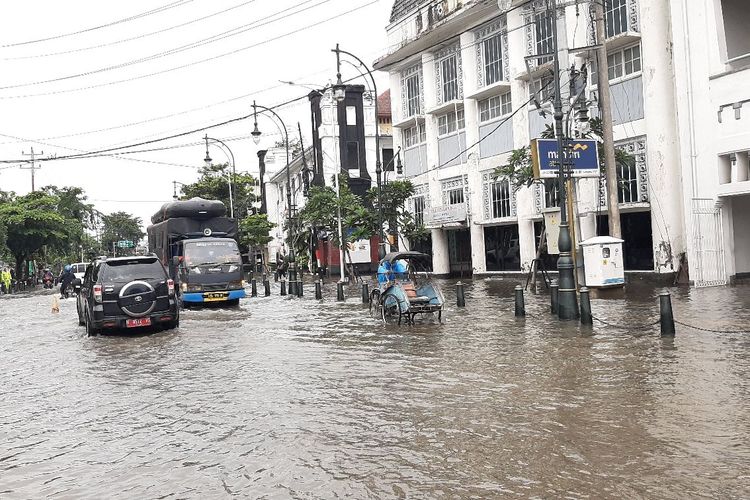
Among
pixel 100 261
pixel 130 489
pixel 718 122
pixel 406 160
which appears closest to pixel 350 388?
pixel 130 489

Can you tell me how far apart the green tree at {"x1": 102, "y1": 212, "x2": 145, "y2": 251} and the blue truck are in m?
91.9

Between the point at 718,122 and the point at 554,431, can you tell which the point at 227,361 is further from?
the point at 718,122

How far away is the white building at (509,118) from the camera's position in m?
25.0

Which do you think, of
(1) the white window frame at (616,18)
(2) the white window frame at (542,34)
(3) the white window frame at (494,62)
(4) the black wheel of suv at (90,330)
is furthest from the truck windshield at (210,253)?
(1) the white window frame at (616,18)

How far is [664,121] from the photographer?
2498cm

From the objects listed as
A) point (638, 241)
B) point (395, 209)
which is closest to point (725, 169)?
point (638, 241)

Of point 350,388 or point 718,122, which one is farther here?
point 718,122

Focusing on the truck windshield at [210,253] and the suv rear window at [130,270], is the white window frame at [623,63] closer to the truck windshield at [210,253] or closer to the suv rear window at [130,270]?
the truck windshield at [210,253]

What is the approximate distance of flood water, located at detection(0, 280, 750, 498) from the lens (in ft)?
19.4

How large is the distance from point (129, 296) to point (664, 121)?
58.0 feet

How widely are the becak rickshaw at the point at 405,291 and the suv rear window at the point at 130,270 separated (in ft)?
17.0

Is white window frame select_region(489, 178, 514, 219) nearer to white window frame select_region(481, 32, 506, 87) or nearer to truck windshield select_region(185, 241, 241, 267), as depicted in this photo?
white window frame select_region(481, 32, 506, 87)

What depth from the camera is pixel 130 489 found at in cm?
599

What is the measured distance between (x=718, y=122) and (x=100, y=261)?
1769cm
